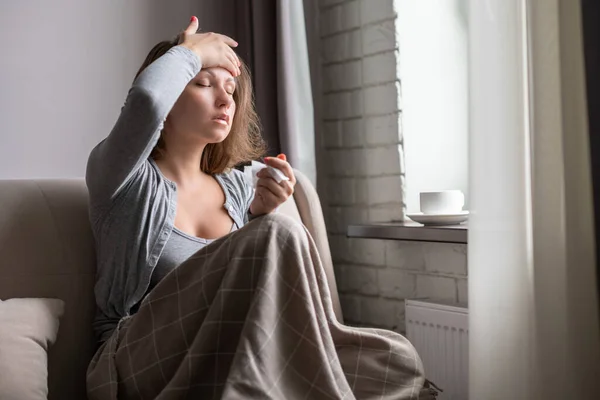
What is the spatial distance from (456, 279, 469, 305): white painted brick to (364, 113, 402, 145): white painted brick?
0.47 meters

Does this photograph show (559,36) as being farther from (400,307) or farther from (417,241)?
(400,307)

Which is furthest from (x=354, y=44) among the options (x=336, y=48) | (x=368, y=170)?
(x=368, y=170)

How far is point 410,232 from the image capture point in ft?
7.09

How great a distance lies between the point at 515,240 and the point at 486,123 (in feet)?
0.84

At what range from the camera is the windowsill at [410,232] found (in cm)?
204

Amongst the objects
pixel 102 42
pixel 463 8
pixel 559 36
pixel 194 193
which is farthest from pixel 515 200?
pixel 102 42

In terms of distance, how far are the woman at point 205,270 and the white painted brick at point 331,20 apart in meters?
0.62

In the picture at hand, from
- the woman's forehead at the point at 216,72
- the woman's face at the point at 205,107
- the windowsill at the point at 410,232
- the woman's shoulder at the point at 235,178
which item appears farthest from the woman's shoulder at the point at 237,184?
the windowsill at the point at 410,232

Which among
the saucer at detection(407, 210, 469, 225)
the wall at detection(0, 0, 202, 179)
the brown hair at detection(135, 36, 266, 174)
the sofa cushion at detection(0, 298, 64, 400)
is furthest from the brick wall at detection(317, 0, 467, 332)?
the sofa cushion at detection(0, 298, 64, 400)

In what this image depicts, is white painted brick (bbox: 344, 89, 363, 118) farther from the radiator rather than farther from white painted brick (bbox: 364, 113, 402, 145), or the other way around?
the radiator

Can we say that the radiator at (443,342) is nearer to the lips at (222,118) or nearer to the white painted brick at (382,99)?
the white painted brick at (382,99)

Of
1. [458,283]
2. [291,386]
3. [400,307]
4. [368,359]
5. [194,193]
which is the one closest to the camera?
[291,386]

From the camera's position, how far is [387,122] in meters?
2.42

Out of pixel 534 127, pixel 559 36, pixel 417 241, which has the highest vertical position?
pixel 559 36
